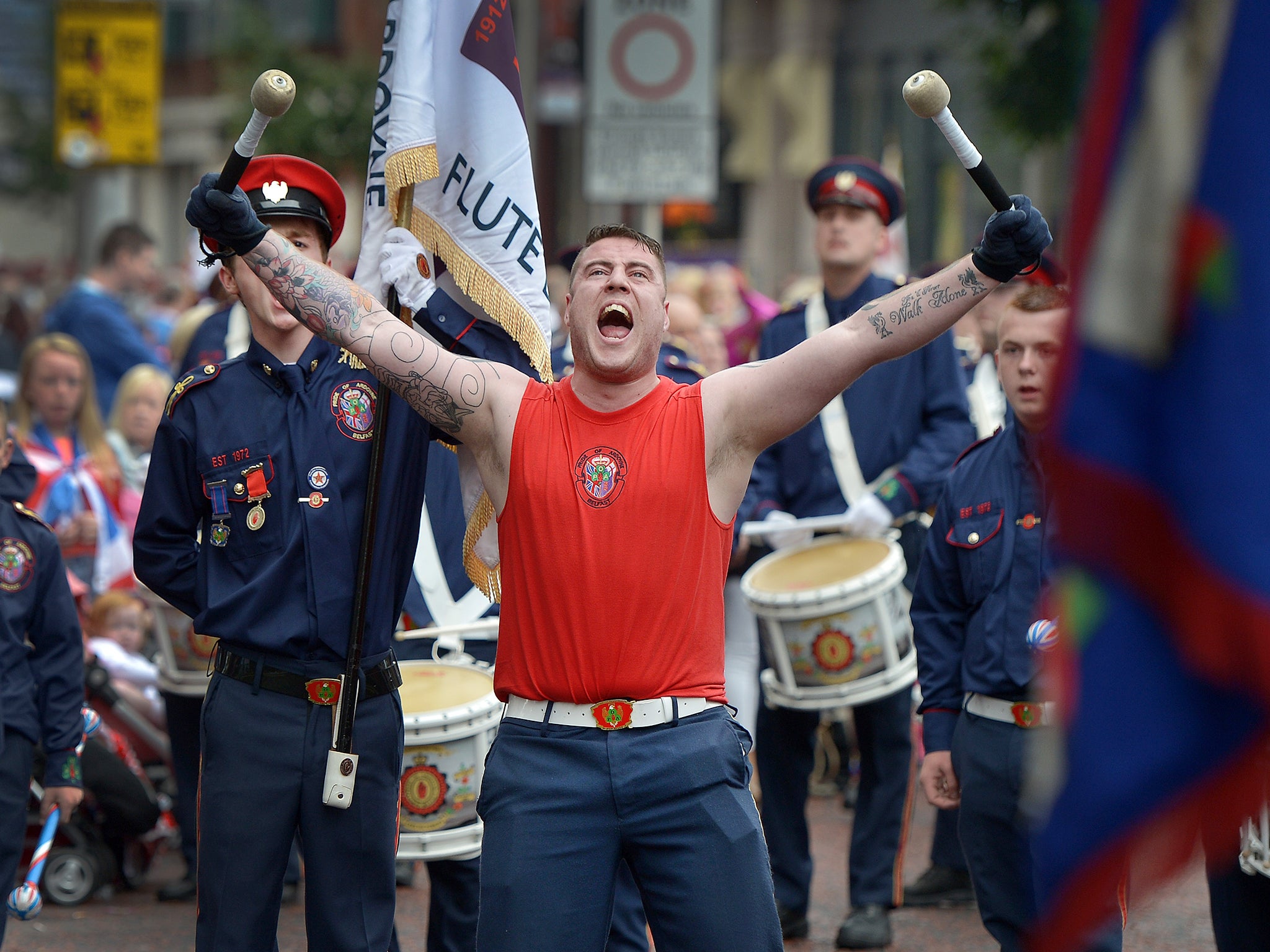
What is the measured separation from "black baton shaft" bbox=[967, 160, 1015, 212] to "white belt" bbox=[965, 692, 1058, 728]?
130 centimetres

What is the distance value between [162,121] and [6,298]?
105 feet

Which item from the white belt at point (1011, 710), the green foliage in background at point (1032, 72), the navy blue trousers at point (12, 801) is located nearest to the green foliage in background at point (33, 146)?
the green foliage in background at point (1032, 72)

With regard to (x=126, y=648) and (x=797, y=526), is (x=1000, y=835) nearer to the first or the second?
(x=797, y=526)

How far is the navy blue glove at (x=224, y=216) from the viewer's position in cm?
356

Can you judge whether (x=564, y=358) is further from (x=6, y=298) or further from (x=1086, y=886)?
(x=6, y=298)

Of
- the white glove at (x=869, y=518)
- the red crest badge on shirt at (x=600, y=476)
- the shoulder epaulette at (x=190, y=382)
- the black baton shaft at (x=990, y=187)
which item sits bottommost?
the white glove at (x=869, y=518)

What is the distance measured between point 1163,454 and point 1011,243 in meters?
1.93

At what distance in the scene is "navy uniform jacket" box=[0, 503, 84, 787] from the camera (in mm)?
4973

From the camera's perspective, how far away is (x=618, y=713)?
140 inches

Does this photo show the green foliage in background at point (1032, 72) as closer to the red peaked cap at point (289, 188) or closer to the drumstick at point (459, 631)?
the drumstick at point (459, 631)

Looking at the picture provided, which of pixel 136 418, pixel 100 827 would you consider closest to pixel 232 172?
pixel 100 827

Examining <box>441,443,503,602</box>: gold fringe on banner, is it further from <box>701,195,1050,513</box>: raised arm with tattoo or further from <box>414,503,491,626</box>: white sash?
<box>414,503,491,626</box>: white sash

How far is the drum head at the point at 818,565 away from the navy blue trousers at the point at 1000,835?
1.72 metres

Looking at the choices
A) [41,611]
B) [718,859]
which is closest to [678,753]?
[718,859]
